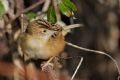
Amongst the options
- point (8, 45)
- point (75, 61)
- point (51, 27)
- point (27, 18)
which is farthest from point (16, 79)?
point (75, 61)

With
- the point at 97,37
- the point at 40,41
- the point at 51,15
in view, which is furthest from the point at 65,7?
the point at 97,37

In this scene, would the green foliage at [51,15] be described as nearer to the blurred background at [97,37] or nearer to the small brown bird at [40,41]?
the small brown bird at [40,41]

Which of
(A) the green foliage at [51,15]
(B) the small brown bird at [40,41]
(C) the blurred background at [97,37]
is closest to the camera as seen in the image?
(A) the green foliage at [51,15]

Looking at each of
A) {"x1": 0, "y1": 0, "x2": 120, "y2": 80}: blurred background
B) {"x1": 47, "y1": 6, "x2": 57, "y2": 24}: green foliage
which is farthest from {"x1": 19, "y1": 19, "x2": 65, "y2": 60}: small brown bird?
{"x1": 0, "y1": 0, "x2": 120, "y2": 80}: blurred background

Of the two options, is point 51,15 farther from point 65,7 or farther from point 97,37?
point 97,37

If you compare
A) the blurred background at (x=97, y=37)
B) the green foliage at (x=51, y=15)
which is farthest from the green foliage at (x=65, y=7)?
the blurred background at (x=97, y=37)

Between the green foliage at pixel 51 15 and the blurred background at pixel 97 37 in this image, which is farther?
the blurred background at pixel 97 37

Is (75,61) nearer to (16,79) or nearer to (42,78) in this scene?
(16,79)

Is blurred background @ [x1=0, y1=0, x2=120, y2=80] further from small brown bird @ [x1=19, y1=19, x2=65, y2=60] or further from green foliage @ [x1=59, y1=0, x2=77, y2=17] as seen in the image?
green foliage @ [x1=59, y1=0, x2=77, y2=17]
